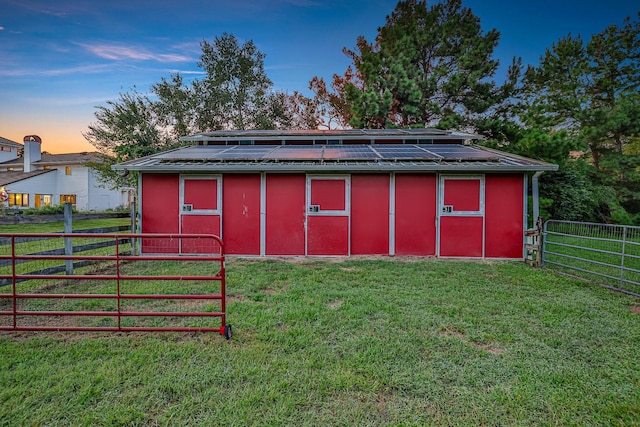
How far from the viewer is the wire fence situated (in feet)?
16.5

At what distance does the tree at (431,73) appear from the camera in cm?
1527

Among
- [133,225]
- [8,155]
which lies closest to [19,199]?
[8,155]

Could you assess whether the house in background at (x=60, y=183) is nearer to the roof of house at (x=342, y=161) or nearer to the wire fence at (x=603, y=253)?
the roof of house at (x=342, y=161)

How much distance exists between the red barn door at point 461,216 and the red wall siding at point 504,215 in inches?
8.2

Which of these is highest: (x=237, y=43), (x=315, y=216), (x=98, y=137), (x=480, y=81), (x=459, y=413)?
(x=237, y=43)

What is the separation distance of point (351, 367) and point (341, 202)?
208 inches

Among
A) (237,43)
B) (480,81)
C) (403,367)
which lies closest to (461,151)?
(403,367)

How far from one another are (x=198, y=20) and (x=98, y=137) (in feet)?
40.5

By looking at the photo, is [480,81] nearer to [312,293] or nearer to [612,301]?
[612,301]

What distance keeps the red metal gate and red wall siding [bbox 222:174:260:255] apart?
0.72m

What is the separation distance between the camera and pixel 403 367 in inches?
103

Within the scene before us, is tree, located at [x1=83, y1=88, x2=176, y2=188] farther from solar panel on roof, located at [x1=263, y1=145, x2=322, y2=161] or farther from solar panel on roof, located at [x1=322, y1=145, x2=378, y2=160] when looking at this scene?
solar panel on roof, located at [x1=322, y1=145, x2=378, y2=160]

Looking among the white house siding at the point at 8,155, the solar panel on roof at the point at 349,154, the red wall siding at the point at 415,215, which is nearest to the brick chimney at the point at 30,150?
the white house siding at the point at 8,155

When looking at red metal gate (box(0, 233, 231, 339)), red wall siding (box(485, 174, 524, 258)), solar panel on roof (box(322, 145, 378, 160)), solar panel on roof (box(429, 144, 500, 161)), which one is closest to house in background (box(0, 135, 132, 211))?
red metal gate (box(0, 233, 231, 339))
